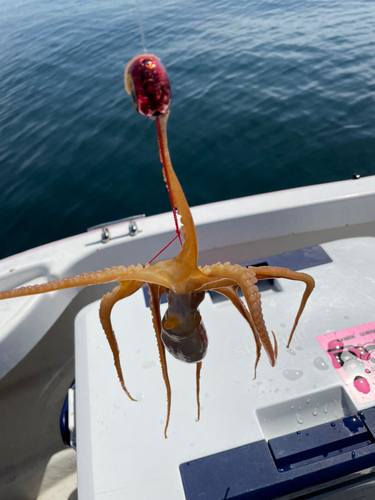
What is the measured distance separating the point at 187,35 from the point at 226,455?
311 inches

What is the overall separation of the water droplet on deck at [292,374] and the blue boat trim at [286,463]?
18cm

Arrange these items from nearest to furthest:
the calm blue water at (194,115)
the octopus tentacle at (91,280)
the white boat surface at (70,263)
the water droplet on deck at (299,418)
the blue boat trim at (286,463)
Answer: the octopus tentacle at (91,280) < the blue boat trim at (286,463) < the water droplet on deck at (299,418) < the white boat surface at (70,263) < the calm blue water at (194,115)

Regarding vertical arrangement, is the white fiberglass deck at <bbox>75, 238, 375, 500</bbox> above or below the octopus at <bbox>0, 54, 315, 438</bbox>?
below

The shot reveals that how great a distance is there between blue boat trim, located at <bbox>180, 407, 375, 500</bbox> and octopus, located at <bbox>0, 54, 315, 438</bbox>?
1.63 feet

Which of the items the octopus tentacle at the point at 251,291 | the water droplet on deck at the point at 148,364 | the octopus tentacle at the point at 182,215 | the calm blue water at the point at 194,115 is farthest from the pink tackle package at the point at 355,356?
the calm blue water at the point at 194,115

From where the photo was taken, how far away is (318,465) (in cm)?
111

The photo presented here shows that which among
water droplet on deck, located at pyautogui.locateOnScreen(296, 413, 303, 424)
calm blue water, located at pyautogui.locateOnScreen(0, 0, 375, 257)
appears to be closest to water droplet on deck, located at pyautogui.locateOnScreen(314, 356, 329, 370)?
water droplet on deck, located at pyautogui.locateOnScreen(296, 413, 303, 424)

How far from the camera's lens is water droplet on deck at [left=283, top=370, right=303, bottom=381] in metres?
1.33

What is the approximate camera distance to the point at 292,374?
4.39 feet

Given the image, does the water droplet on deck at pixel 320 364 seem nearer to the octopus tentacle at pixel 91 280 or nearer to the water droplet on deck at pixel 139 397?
the water droplet on deck at pixel 139 397

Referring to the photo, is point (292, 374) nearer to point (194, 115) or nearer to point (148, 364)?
point (148, 364)

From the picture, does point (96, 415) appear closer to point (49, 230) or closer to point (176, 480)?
point (176, 480)

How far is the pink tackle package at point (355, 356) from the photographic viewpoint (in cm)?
128

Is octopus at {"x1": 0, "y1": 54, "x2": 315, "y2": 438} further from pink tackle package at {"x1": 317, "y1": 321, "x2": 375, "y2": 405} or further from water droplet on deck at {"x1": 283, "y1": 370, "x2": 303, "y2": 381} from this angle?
pink tackle package at {"x1": 317, "y1": 321, "x2": 375, "y2": 405}
